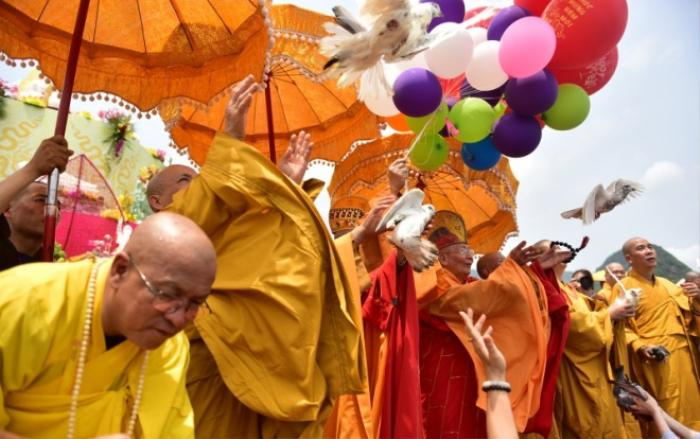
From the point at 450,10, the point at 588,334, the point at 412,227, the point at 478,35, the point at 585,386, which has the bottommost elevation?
the point at 585,386

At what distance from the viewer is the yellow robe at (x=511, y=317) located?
155 inches

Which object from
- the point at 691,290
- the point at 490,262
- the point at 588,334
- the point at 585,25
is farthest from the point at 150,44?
the point at 691,290

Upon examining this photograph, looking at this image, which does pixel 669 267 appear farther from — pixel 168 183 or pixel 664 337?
pixel 168 183

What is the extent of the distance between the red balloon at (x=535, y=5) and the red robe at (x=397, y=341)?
1874mm

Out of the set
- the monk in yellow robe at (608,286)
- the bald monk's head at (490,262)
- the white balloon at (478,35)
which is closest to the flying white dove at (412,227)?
the white balloon at (478,35)

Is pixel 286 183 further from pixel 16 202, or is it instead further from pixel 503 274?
pixel 503 274

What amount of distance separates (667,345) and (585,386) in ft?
7.22

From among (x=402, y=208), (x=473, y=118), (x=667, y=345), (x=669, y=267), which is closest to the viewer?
(x=402, y=208)

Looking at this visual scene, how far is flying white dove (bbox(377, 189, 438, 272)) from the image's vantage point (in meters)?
2.96

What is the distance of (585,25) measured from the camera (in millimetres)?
3443

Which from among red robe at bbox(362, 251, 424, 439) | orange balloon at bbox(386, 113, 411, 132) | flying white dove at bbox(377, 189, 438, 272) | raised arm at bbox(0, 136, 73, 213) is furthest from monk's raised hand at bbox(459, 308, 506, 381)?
orange balloon at bbox(386, 113, 411, 132)

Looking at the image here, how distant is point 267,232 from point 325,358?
0.55 m

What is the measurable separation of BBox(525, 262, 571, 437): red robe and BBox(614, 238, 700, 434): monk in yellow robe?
2244 mm

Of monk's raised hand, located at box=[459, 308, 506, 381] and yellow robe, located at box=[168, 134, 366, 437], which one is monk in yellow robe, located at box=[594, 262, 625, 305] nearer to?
monk's raised hand, located at box=[459, 308, 506, 381]
